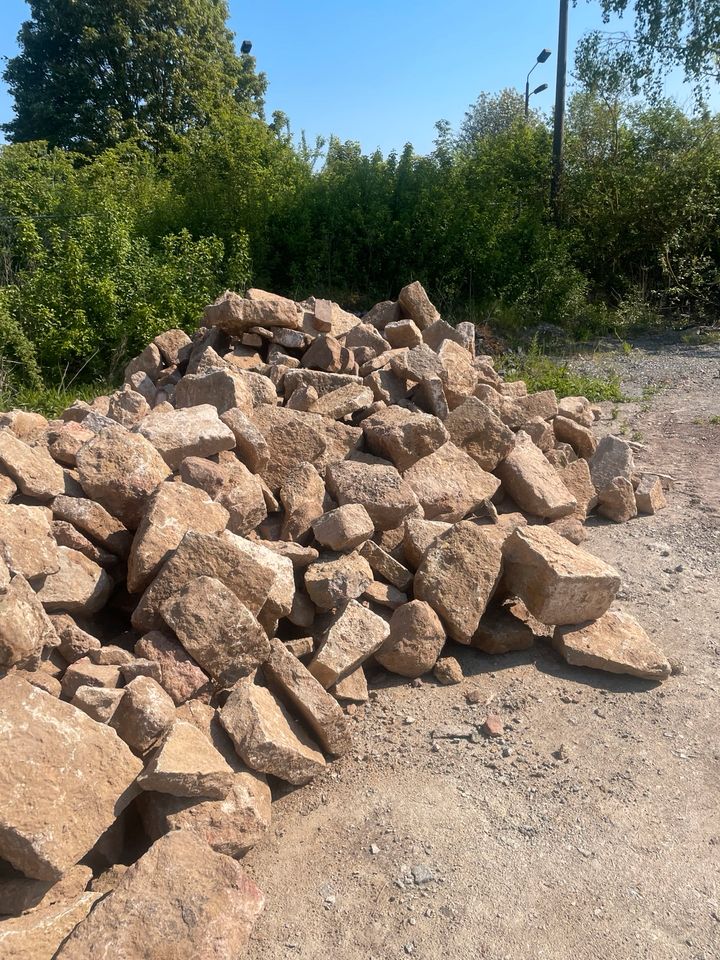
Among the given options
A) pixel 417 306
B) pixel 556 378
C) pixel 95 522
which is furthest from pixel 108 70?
pixel 95 522

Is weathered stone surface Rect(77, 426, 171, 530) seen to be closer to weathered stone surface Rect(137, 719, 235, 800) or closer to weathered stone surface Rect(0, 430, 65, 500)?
weathered stone surface Rect(0, 430, 65, 500)

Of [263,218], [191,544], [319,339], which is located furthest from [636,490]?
[263,218]

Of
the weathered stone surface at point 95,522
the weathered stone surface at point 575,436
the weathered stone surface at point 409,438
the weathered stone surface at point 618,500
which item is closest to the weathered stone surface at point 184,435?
the weathered stone surface at point 95,522

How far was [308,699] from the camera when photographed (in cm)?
294

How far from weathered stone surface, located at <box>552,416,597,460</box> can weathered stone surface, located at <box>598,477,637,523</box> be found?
1.72 ft

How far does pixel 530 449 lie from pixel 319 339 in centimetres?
160

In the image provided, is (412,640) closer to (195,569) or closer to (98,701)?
(195,569)

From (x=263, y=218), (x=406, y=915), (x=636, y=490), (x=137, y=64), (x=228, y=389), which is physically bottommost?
(x=406, y=915)

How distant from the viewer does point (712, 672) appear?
357cm

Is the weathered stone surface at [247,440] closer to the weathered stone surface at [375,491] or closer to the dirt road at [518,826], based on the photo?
the weathered stone surface at [375,491]

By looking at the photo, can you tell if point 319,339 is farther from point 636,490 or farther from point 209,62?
point 209,62

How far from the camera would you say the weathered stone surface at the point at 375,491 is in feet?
12.8

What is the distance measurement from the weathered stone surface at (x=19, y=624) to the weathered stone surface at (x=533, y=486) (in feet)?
9.29

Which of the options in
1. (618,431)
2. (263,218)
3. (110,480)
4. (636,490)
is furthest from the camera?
(263,218)
